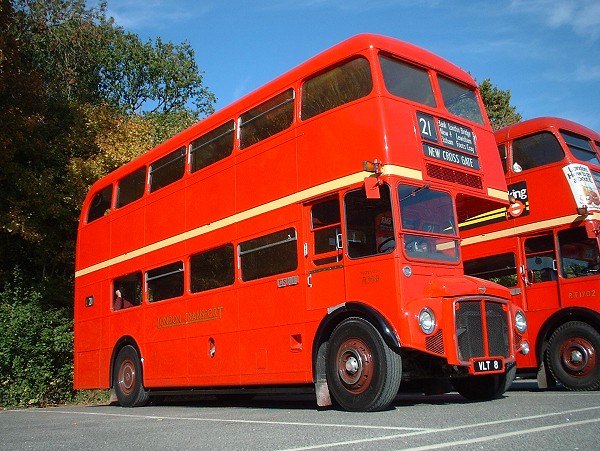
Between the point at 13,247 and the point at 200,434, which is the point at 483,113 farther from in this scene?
the point at 13,247

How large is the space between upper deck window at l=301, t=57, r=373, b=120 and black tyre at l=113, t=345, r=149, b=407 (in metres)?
6.07

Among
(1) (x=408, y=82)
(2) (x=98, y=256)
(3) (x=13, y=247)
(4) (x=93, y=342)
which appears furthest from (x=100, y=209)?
(1) (x=408, y=82)

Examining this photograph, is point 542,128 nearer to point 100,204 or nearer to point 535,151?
point 535,151

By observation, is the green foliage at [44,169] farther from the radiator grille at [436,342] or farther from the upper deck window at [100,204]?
the radiator grille at [436,342]

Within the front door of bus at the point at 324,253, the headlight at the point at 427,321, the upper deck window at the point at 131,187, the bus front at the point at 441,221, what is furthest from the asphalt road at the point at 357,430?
the upper deck window at the point at 131,187

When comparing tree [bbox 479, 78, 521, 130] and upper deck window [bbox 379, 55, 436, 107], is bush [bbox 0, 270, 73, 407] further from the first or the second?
tree [bbox 479, 78, 521, 130]

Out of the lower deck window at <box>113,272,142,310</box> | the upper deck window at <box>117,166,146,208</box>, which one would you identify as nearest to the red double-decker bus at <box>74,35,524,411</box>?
the lower deck window at <box>113,272,142,310</box>

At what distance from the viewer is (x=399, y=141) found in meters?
8.08

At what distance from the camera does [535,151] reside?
11.6 metres

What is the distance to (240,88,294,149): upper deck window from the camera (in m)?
9.39

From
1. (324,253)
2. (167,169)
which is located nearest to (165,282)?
(167,169)

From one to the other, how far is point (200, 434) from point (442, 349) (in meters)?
2.77

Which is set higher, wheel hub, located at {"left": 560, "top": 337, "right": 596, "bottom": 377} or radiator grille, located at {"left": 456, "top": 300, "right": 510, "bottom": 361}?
radiator grille, located at {"left": 456, "top": 300, "right": 510, "bottom": 361}

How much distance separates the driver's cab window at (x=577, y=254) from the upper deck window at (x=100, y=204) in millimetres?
8586
